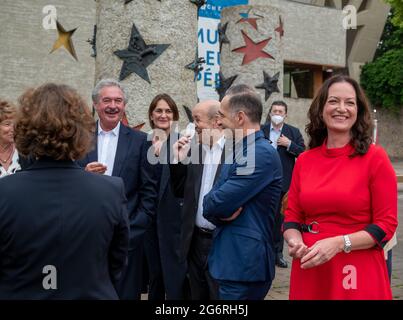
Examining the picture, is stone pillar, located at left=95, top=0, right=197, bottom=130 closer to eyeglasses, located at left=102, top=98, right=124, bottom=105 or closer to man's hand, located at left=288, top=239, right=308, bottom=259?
eyeglasses, located at left=102, top=98, right=124, bottom=105

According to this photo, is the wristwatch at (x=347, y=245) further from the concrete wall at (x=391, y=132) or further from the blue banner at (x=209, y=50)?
the concrete wall at (x=391, y=132)

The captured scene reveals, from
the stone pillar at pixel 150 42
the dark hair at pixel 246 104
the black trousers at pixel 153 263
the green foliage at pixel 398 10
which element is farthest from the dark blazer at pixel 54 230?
the green foliage at pixel 398 10

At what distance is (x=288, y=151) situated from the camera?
656 cm

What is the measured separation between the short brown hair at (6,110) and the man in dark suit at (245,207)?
1.84 m

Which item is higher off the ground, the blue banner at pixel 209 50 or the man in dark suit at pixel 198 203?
the blue banner at pixel 209 50

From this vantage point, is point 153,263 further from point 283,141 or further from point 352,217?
point 283,141

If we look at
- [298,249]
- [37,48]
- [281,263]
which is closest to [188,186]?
[298,249]

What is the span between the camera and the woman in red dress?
8.55 feet

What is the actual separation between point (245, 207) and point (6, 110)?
2.15m

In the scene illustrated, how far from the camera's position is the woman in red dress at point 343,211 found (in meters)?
2.61

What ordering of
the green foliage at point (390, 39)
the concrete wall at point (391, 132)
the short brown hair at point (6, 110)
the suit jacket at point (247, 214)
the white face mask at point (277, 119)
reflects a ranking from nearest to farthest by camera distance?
the suit jacket at point (247, 214) → the short brown hair at point (6, 110) → the white face mask at point (277, 119) → the concrete wall at point (391, 132) → the green foliage at point (390, 39)

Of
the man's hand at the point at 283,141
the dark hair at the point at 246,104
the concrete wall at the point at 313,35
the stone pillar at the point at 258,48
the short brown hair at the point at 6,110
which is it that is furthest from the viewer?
the concrete wall at the point at 313,35

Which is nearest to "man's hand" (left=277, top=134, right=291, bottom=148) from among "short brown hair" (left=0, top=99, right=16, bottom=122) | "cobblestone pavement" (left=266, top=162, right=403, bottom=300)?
"cobblestone pavement" (left=266, top=162, right=403, bottom=300)
